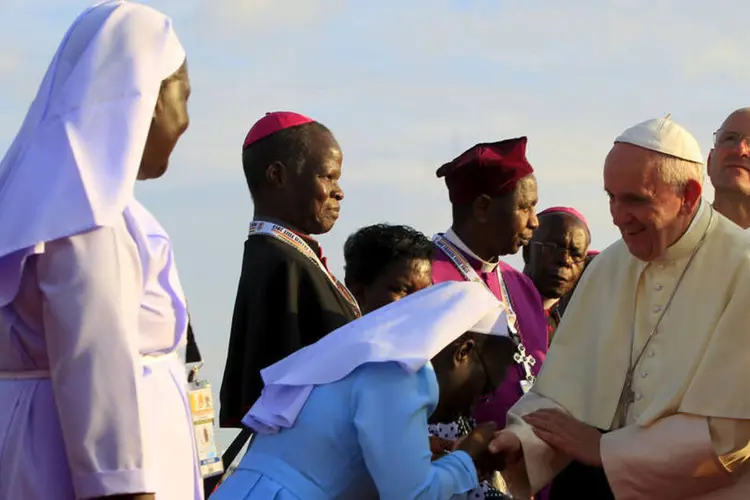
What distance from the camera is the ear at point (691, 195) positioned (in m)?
5.55

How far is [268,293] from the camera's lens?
6367mm

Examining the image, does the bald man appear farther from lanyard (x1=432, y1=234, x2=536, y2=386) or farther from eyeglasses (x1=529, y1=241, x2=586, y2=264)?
eyeglasses (x1=529, y1=241, x2=586, y2=264)

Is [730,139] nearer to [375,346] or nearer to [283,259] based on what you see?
[283,259]

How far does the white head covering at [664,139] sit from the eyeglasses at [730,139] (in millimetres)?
1548

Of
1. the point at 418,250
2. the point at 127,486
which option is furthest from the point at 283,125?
the point at 127,486

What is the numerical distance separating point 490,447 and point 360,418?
959 mm

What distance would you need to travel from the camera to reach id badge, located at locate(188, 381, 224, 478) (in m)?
5.00

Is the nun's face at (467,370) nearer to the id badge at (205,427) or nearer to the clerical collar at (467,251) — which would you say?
the id badge at (205,427)

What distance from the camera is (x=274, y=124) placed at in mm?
6855

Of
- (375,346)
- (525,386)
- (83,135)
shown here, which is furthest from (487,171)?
(83,135)

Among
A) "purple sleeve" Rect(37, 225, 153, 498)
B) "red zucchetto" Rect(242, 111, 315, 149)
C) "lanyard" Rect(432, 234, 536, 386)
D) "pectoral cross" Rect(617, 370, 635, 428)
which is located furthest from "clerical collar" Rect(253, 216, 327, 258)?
"purple sleeve" Rect(37, 225, 153, 498)

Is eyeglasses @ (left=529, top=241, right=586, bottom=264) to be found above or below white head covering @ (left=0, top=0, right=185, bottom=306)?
below

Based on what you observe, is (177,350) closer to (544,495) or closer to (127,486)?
(127,486)

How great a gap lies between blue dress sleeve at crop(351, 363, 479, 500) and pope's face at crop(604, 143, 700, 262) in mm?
1271
